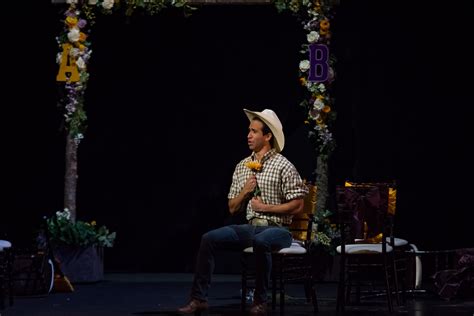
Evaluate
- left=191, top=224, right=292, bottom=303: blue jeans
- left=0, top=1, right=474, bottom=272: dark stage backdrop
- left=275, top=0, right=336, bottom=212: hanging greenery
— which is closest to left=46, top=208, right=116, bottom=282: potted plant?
left=0, top=1, right=474, bottom=272: dark stage backdrop

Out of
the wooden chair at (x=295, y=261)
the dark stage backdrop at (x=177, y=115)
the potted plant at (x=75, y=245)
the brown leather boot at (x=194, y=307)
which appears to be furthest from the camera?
the dark stage backdrop at (x=177, y=115)

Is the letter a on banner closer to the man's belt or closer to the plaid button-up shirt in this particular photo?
the plaid button-up shirt

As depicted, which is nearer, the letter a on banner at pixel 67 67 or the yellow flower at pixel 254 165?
the yellow flower at pixel 254 165

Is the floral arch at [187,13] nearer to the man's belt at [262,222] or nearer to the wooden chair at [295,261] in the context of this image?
the wooden chair at [295,261]

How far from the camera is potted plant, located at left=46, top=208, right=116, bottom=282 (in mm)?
9375

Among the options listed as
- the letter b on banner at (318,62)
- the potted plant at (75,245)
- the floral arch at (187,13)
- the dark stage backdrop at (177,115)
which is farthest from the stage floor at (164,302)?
the letter b on banner at (318,62)

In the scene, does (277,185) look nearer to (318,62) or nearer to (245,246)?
(245,246)

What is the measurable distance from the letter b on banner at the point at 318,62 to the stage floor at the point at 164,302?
1.83 meters

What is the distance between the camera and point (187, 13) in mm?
9703

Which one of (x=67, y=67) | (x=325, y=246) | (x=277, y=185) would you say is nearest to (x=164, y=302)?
(x=277, y=185)

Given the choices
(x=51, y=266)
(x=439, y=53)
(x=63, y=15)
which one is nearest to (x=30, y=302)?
(x=51, y=266)

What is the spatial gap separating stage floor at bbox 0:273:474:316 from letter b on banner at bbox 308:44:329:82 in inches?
72.1

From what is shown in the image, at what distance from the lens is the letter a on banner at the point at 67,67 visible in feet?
31.6

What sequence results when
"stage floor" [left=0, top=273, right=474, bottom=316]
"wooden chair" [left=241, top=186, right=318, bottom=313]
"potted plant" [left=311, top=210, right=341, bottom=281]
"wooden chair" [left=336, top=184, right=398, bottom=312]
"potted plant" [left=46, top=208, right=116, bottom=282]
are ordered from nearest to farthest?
"wooden chair" [left=241, top=186, right=318, bottom=313] → "stage floor" [left=0, top=273, right=474, bottom=316] → "wooden chair" [left=336, top=184, right=398, bottom=312] → "potted plant" [left=46, top=208, right=116, bottom=282] → "potted plant" [left=311, top=210, right=341, bottom=281]
